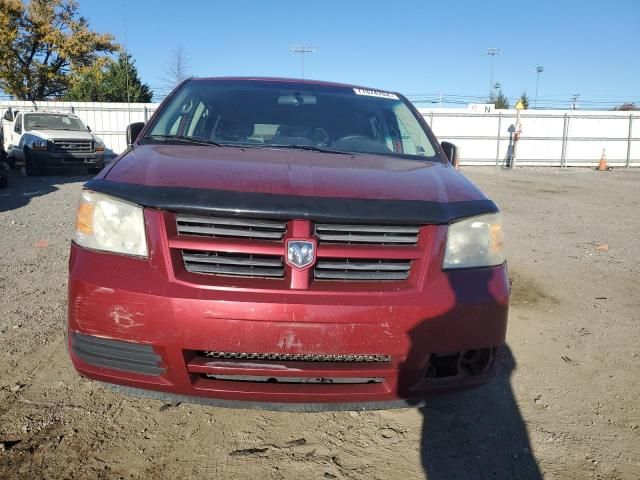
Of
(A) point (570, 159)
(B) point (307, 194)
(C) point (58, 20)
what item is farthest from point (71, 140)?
(C) point (58, 20)

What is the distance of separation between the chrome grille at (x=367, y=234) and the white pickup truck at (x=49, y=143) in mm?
13876

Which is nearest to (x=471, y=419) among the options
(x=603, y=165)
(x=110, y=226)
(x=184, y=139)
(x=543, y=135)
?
(x=110, y=226)

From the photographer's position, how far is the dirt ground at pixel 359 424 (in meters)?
2.30

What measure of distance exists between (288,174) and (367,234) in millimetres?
A: 481

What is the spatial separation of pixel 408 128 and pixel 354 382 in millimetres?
2071

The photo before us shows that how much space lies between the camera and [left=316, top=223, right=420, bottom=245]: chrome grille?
6.91 feet

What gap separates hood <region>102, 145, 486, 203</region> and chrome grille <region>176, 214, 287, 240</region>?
0.14m

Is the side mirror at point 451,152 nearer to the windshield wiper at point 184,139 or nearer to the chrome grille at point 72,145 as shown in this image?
the windshield wiper at point 184,139

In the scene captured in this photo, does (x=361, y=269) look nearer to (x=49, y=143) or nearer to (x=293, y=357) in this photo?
(x=293, y=357)

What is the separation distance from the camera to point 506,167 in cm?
2225

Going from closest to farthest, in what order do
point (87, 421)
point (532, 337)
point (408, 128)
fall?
point (87, 421)
point (408, 128)
point (532, 337)

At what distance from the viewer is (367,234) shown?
2137 millimetres

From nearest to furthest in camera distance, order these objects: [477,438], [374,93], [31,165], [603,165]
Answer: [477,438] < [374,93] < [31,165] < [603,165]

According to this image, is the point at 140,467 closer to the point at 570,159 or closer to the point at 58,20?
the point at 570,159
